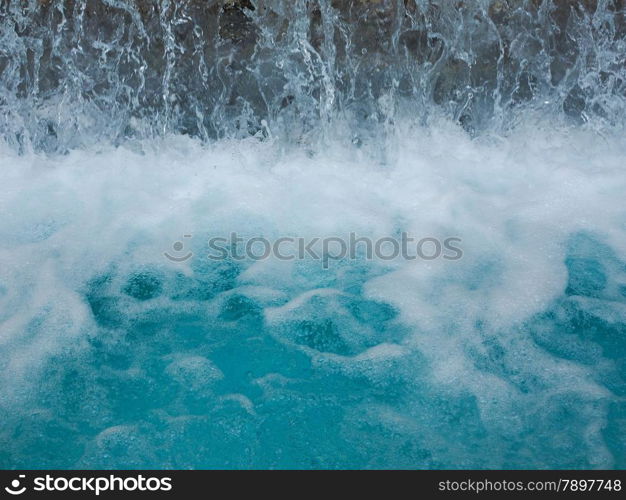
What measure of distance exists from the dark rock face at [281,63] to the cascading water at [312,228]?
0.01m

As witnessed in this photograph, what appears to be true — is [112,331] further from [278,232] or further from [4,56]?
[4,56]

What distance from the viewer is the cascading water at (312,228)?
2.36 metres

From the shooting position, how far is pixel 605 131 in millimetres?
4402

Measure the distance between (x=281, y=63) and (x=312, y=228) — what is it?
56.1 inches

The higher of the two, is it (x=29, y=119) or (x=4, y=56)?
(x=4, y=56)

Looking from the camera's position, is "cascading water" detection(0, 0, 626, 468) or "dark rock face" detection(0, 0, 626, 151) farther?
"dark rock face" detection(0, 0, 626, 151)

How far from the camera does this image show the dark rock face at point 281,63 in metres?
4.30

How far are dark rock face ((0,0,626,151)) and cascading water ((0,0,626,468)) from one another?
15 millimetres

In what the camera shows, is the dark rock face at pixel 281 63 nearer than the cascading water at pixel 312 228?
No

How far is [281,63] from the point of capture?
14.3 feet

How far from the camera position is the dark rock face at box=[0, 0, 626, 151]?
4301 millimetres
